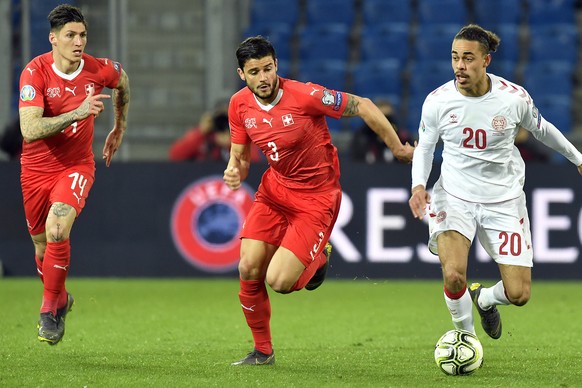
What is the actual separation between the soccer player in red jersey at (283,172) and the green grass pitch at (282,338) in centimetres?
49

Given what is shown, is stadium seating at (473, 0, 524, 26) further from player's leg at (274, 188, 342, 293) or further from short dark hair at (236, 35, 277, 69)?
short dark hair at (236, 35, 277, 69)

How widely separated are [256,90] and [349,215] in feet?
18.5

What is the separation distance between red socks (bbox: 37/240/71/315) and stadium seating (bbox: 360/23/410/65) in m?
9.42

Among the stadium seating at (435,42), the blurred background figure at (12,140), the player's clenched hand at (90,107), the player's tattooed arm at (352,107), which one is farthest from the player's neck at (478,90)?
the stadium seating at (435,42)

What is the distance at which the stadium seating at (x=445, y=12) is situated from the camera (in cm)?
1614

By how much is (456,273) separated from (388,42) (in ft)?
31.4

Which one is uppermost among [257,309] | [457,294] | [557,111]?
[557,111]

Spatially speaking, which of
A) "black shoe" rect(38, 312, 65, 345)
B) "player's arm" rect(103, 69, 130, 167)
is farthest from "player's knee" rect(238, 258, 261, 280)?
"player's arm" rect(103, 69, 130, 167)

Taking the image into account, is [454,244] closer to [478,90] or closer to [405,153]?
[405,153]

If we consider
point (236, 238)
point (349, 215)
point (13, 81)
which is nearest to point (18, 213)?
point (13, 81)

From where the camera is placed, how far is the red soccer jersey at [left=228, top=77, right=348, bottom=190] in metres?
7.05

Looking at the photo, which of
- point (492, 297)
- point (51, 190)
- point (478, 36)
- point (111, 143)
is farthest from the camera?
point (111, 143)

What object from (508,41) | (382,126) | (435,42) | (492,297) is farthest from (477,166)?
(508,41)

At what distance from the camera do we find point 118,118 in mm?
8047
